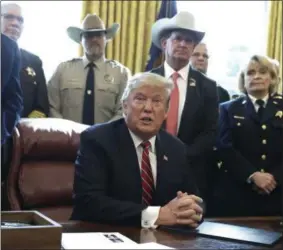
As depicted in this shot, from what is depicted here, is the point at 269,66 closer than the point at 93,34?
Yes

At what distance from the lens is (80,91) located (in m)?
3.32

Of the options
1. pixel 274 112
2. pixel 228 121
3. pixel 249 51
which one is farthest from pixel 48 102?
pixel 249 51

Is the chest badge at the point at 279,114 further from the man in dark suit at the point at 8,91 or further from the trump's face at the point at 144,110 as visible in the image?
the man in dark suit at the point at 8,91

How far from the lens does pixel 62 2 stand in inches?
185

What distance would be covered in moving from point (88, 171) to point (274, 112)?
4.53 ft

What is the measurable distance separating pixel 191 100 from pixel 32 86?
948 millimetres

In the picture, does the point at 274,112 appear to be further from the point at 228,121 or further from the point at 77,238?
the point at 77,238

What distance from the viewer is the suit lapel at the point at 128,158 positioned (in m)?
1.99

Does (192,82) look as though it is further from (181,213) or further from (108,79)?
(181,213)

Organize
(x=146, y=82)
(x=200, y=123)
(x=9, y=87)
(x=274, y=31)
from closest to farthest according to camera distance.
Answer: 1. (x=146, y=82)
2. (x=9, y=87)
3. (x=200, y=123)
4. (x=274, y=31)

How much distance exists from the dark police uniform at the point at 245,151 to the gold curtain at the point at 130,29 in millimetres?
1850

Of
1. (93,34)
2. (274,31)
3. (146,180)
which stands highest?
(274,31)

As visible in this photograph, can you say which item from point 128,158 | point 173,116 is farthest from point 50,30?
point 128,158

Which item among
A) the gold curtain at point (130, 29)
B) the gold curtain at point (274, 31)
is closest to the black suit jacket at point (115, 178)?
the gold curtain at point (130, 29)
